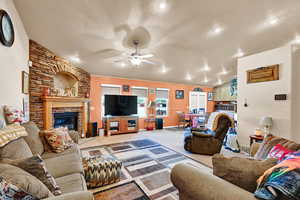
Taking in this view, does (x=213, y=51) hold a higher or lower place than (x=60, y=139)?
higher

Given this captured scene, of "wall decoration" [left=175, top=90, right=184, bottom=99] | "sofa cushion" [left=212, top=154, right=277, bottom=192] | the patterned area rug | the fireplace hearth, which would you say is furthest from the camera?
"wall decoration" [left=175, top=90, right=184, bottom=99]

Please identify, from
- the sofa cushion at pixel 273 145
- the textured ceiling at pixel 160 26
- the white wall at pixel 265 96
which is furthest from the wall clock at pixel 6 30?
the white wall at pixel 265 96

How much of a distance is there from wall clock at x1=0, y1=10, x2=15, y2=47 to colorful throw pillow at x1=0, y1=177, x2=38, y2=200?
86.8 inches

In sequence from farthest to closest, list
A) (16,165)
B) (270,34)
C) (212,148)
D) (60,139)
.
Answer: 1. (270,34)
2. (212,148)
3. (60,139)
4. (16,165)

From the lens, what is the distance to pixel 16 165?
990 millimetres

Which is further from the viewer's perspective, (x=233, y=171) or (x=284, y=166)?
(x=233, y=171)

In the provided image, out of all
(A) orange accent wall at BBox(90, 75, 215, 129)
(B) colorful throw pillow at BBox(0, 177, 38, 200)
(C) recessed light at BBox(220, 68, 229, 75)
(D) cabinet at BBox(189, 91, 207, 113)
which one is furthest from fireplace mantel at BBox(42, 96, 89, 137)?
(C) recessed light at BBox(220, 68, 229, 75)

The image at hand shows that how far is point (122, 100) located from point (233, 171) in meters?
4.91

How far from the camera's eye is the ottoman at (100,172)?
191 centimetres

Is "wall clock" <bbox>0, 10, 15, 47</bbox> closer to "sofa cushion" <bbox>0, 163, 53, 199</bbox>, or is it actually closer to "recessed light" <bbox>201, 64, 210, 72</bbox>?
"sofa cushion" <bbox>0, 163, 53, 199</bbox>

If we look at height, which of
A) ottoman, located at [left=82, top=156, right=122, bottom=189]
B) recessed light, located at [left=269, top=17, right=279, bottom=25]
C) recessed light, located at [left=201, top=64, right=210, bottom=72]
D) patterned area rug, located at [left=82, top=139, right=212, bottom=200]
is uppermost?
recessed light, located at [left=269, top=17, right=279, bottom=25]

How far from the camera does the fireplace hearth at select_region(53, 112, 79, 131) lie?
4.00 meters

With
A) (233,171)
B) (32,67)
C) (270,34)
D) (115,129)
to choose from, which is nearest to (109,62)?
(32,67)

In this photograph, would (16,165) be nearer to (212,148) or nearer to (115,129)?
(212,148)
